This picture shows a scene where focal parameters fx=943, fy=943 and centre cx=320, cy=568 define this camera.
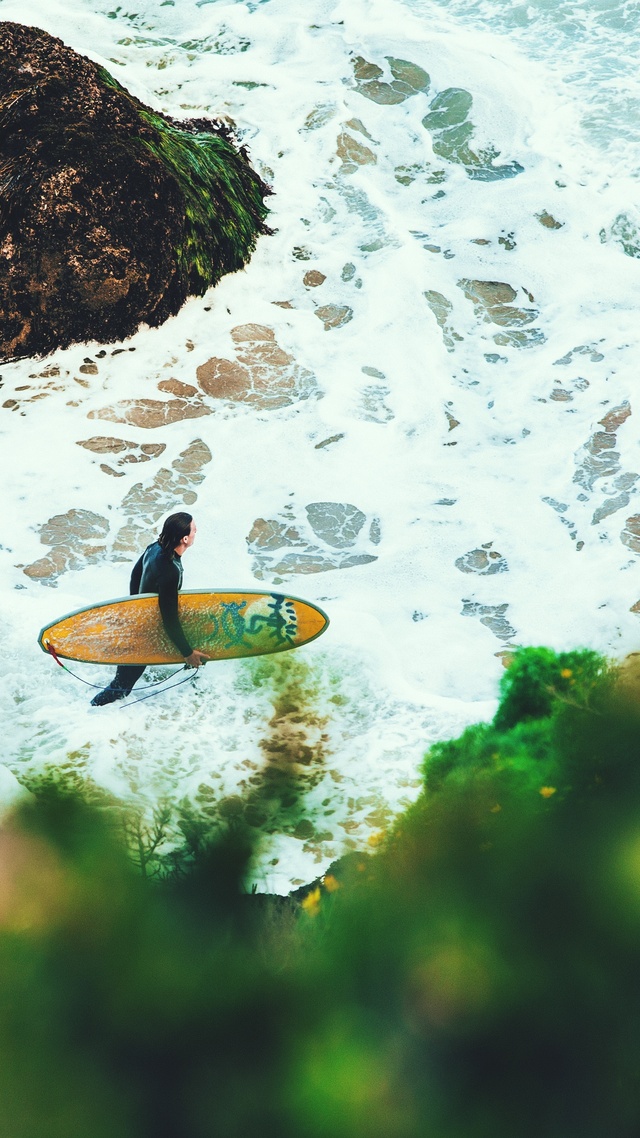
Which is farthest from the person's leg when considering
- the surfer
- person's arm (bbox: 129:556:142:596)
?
person's arm (bbox: 129:556:142:596)

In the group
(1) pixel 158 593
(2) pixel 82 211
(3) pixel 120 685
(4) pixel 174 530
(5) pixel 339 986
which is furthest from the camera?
(2) pixel 82 211

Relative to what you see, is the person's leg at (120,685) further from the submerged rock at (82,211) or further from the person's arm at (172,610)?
the submerged rock at (82,211)

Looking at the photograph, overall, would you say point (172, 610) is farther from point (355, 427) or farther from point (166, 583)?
point (355, 427)

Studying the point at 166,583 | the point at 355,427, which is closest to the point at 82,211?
the point at 355,427

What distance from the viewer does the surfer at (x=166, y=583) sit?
16.7ft

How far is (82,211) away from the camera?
7.96 meters

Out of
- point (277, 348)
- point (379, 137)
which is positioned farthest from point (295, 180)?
point (277, 348)

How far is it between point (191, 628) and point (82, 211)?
172 inches

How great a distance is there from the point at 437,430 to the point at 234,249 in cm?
292

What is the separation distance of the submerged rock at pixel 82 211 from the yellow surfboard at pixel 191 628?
3.53 meters

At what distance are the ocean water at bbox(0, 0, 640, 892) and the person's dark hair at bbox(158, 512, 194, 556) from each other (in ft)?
2.80

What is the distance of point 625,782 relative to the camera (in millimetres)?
2488

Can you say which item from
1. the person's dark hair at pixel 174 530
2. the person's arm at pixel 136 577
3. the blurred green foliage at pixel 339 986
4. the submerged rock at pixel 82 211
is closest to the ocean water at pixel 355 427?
the submerged rock at pixel 82 211

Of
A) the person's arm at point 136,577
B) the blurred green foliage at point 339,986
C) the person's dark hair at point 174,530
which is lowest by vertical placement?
the person's arm at point 136,577
